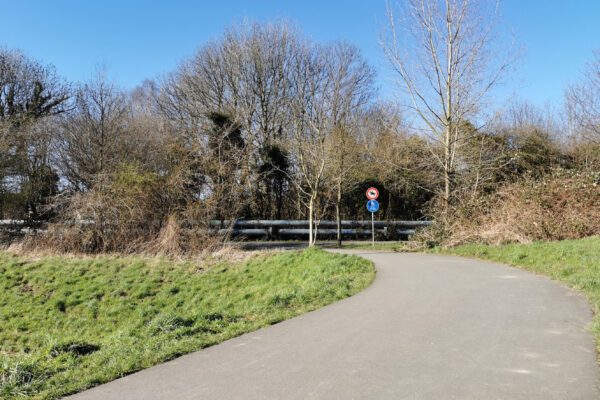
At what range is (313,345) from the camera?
230 inches

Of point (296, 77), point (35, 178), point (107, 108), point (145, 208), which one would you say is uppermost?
point (296, 77)

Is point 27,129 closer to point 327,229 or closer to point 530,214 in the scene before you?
point 327,229

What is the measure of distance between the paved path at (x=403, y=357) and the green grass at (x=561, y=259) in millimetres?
564

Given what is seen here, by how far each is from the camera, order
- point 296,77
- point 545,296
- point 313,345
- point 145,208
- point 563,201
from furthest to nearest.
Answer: point 296,77 → point 145,208 → point 563,201 → point 545,296 → point 313,345

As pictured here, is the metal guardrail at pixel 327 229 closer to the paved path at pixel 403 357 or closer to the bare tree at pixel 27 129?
the bare tree at pixel 27 129

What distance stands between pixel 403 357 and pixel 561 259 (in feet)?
27.3

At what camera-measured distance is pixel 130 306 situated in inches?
537

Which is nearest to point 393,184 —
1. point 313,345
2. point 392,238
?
point 392,238

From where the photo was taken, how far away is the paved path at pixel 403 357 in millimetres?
4340

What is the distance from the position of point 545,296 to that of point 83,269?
14.4m

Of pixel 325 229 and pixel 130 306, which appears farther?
pixel 325 229

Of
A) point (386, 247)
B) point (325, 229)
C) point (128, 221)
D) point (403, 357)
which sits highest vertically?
point (128, 221)

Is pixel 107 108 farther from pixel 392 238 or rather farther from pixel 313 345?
pixel 313 345

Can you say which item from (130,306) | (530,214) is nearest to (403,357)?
(130,306)
